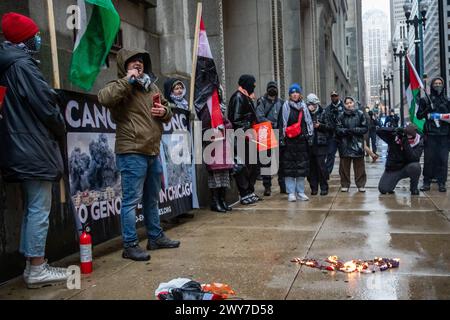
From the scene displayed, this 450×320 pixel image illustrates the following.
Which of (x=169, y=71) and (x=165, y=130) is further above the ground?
(x=169, y=71)

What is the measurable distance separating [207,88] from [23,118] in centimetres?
384

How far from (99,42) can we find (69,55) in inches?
35.4

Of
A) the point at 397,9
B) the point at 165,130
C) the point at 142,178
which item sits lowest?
the point at 142,178

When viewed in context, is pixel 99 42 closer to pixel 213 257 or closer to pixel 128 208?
pixel 128 208

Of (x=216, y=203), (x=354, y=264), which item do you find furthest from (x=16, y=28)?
(x=216, y=203)

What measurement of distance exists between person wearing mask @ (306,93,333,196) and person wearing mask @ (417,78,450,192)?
1833 millimetres

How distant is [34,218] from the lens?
4070mm

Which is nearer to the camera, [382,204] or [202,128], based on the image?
[202,128]

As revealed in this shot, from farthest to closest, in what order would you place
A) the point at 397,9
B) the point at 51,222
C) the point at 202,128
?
the point at 397,9 → the point at 202,128 → the point at 51,222

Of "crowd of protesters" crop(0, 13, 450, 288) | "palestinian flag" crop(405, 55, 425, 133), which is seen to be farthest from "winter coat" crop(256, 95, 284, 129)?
"palestinian flag" crop(405, 55, 425, 133)

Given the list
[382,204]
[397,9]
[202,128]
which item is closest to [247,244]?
[202,128]

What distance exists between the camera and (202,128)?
7.57m

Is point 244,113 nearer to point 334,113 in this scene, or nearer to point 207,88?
point 207,88

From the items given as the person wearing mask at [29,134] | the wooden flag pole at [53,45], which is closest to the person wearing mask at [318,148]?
the wooden flag pole at [53,45]
